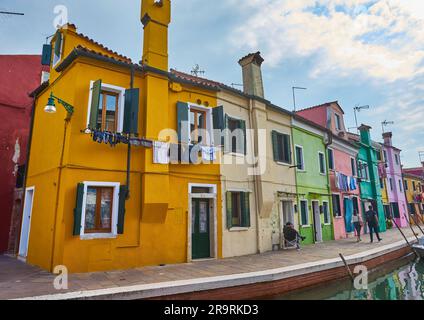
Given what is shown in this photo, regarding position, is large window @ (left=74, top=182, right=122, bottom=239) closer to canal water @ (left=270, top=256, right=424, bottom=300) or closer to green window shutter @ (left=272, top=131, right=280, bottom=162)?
canal water @ (left=270, top=256, right=424, bottom=300)

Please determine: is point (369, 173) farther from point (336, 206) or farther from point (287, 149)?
point (287, 149)

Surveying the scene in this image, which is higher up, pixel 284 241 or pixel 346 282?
pixel 284 241

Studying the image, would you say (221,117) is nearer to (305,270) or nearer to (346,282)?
(305,270)

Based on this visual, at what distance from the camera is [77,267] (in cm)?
738

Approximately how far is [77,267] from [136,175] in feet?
9.40

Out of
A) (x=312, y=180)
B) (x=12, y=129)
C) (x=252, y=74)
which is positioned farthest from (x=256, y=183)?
(x=12, y=129)

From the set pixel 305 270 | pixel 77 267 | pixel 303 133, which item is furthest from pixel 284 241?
pixel 77 267

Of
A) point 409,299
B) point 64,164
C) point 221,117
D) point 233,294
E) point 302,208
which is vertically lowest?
point 409,299

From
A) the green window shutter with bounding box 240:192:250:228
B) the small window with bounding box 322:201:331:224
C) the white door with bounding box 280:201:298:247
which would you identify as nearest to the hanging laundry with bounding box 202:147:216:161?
the green window shutter with bounding box 240:192:250:228

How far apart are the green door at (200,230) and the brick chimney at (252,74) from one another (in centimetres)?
578

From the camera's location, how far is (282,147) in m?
14.2

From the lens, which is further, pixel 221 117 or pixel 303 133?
pixel 303 133

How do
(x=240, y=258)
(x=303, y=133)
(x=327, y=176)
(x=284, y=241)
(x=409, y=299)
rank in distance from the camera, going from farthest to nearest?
1. (x=327, y=176)
2. (x=303, y=133)
3. (x=284, y=241)
4. (x=240, y=258)
5. (x=409, y=299)

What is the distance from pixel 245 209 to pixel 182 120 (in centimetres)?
436
